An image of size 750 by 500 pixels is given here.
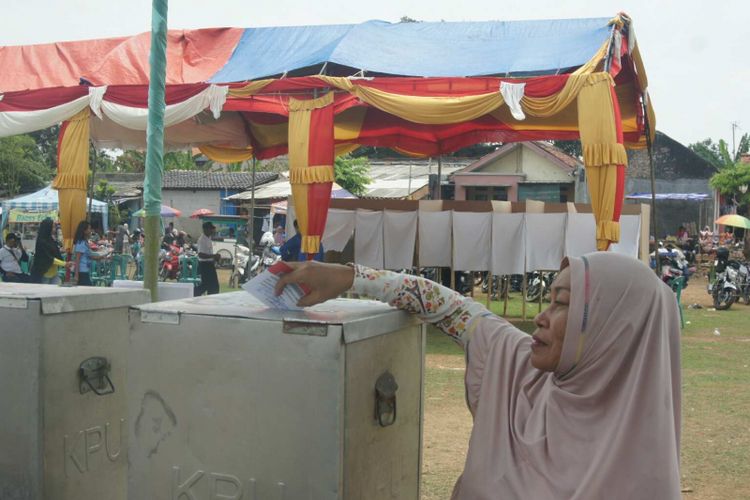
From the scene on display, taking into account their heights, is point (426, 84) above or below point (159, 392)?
above

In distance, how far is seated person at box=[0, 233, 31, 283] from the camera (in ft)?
37.2


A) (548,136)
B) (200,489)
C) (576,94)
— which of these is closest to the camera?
(200,489)

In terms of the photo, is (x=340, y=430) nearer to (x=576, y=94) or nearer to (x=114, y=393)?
(x=114, y=393)

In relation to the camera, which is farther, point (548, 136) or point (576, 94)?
point (548, 136)

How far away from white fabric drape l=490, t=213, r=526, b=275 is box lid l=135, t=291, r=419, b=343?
9002 millimetres

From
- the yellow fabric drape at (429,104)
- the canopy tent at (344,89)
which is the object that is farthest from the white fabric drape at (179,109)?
the yellow fabric drape at (429,104)

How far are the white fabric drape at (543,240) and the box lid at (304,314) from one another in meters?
9.11

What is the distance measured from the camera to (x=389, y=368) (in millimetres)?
2080

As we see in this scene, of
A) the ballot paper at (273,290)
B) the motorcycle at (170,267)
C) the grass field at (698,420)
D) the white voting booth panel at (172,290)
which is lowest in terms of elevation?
the grass field at (698,420)

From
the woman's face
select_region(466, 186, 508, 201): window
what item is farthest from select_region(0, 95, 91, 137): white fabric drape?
select_region(466, 186, 508, 201): window

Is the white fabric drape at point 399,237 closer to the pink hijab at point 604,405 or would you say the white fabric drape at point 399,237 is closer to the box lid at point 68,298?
the box lid at point 68,298

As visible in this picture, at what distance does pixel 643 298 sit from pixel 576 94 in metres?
7.28

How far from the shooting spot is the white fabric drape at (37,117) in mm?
10289

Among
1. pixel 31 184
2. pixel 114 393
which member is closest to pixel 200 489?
pixel 114 393
